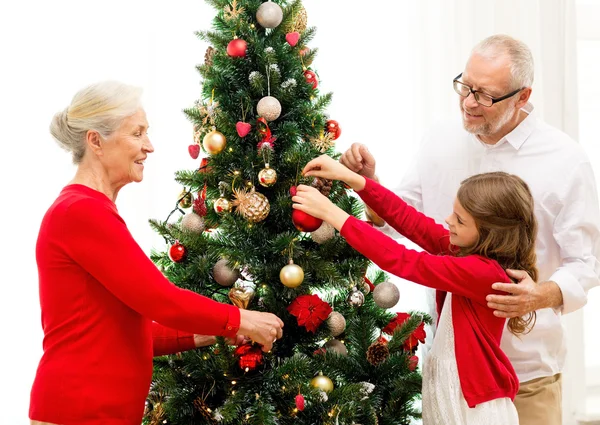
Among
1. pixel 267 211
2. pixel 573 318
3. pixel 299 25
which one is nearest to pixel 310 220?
pixel 267 211

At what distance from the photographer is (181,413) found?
2.11 m

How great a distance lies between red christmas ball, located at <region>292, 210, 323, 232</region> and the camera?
197 centimetres

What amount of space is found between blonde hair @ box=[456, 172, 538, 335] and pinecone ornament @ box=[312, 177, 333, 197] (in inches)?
15.1

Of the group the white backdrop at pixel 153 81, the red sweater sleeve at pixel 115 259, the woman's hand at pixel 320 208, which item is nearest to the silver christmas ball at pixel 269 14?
the woman's hand at pixel 320 208

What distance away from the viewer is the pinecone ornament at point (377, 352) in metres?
2.15

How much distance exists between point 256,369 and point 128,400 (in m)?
0.46

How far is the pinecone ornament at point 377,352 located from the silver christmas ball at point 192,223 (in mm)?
622

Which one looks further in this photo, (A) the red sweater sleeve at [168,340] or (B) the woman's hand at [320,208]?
(A) the red sweater sleeve at [168,340]

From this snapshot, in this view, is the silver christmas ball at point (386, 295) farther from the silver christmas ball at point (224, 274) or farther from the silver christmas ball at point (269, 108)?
the silver christmas ball at point (269, 108)

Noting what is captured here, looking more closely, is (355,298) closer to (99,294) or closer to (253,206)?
(253,206)

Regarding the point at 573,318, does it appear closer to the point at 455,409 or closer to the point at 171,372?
the point at 455,409

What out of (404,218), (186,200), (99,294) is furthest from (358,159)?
(99,294)

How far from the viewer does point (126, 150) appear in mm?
1869

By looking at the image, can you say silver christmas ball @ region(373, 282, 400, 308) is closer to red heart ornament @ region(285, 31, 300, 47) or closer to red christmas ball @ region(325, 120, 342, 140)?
red christmas ball @ region(325, 120, 342, 140)
